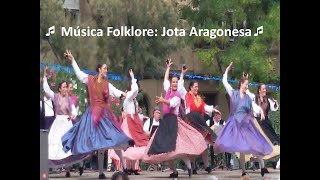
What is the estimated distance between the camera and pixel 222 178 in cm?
860

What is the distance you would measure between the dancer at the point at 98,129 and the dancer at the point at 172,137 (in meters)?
0.26

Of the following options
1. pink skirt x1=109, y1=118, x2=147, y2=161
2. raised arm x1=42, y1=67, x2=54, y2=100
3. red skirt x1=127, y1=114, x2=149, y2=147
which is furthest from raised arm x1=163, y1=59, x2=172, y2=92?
raised arm x1=42, y1=67, x2=54, y2=100

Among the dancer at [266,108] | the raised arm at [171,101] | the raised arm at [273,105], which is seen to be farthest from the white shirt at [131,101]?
the raised arm at [273,105]

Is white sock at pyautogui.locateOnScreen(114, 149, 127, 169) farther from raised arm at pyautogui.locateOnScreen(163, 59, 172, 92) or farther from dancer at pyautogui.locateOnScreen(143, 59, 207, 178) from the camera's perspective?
raised arm at pyautogui.locateOnScreen(163, 59, 172, 92)

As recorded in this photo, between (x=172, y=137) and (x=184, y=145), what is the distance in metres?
0.15

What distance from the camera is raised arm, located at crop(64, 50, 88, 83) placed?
8523 millimetres

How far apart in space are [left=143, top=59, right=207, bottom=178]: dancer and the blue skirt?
0.92 feet

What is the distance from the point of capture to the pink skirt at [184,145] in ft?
28.2

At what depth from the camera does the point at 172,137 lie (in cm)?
860
